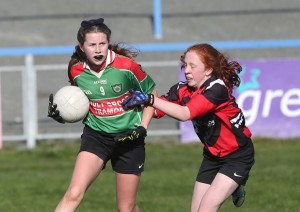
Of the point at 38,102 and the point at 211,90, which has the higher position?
the point at 211,90

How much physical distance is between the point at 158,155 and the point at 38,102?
3119 mm

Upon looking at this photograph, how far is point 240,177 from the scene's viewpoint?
7504 millimetres

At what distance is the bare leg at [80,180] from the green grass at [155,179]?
93.1 inches

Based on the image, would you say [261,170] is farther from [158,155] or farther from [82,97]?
[82,97]

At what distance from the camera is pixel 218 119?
7449 mm

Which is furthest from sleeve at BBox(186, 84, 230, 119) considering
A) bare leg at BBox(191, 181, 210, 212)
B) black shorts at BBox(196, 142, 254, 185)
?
bare leg at BBox(191, 181, 210, 212)

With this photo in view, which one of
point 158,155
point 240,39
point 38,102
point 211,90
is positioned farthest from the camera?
point 240,39

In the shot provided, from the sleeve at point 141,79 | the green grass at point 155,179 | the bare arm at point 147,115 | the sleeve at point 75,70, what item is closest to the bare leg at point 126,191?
the bare arm at point 147,115

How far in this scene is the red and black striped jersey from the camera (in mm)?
7301

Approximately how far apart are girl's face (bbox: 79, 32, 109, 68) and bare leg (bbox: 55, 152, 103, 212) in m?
0.84

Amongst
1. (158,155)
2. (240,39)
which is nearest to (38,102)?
(158,155)

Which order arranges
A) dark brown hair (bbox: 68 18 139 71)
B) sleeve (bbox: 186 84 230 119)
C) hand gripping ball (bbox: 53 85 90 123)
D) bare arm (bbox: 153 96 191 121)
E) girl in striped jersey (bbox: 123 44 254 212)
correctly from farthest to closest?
hand gripping ball (bbox: 53 85 90 123) < dark brown hair (bbox: 68 18 139 71) < girl in striped jersey (bbox: 123 44 254 212) < sleeve (bbox: 186 84 230 119) < bare arm (bbox: 153 96 191 121)

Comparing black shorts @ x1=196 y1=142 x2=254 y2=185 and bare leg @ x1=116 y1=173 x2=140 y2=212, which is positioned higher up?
black shorts @ x1=196 y1=142 x2=254 y2=185

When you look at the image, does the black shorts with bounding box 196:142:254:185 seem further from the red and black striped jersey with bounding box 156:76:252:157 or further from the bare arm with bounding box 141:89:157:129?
the bare arm with bounding box 141:89:157:129
